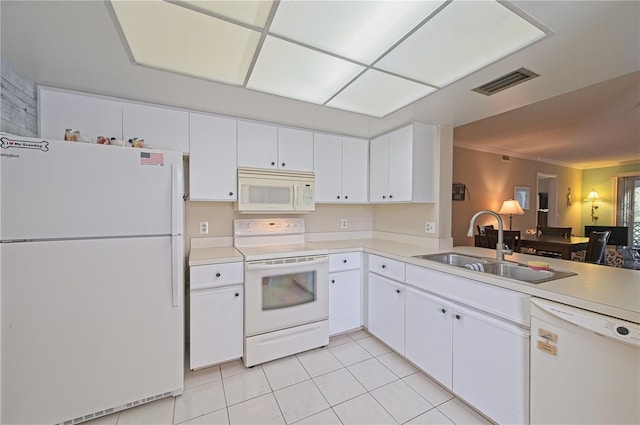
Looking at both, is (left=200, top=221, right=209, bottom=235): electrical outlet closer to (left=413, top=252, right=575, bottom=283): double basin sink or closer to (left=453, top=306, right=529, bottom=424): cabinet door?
(left=413, top=252, right=575, bottom=283): double basin sink

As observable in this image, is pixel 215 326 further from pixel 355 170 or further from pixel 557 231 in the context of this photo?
pixel 557 231

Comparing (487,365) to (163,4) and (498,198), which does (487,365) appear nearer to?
(163,4)

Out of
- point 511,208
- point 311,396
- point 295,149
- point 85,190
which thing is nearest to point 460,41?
point 295,149

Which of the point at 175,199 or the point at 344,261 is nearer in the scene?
the point at 175,199

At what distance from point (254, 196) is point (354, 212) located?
1401 millimetres

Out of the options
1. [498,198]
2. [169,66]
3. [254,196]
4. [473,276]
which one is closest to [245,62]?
[169,66]

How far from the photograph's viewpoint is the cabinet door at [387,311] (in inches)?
84.0

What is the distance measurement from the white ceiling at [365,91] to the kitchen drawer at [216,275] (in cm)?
131

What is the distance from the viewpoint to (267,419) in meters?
1.56

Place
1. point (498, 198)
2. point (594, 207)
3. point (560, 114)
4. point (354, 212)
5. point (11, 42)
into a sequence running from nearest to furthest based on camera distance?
point (11, 42), point (560, 114), point (354, 212), point (498, 198), point (594, 207)

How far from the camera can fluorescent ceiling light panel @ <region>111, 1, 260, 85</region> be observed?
116 cm

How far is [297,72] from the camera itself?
1.65 m

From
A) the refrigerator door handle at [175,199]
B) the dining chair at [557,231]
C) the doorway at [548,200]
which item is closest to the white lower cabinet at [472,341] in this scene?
the refrigerator door handle at [175,199]

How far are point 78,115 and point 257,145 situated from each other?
1294 millimetres
